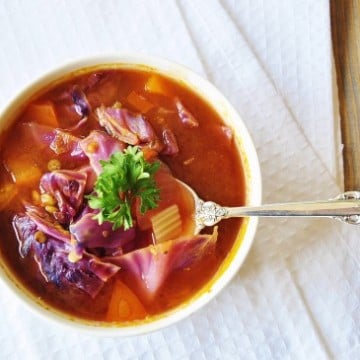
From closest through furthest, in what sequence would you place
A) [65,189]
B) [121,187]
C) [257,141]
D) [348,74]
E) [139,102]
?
1. [121,187]
2. [65,189]
3. [139,102]
4. [257,141]
5. [348,74]

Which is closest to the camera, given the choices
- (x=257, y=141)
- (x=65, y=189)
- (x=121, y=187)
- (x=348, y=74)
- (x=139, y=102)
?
(x=121, y=187)

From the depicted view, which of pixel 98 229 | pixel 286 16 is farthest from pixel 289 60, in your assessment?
pixel 98 229

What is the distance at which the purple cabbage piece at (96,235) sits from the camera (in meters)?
1.80

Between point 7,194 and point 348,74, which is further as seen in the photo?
point 348,74

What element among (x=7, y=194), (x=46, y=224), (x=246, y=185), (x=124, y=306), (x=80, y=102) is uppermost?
(x=80, y=102)

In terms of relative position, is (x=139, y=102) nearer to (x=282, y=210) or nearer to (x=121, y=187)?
(x=121, y=187)

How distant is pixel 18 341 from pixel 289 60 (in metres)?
1.27

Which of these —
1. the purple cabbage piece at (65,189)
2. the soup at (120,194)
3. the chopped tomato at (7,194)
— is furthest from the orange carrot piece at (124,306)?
the chopped tomato at (7,194)

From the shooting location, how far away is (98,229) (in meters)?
1.80

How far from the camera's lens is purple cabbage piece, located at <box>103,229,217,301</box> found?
182cm

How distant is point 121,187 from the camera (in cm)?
171

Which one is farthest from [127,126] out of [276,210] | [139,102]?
[276,210]

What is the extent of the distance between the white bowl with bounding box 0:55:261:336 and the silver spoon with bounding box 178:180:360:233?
53mm

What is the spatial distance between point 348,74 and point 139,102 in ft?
2.60
